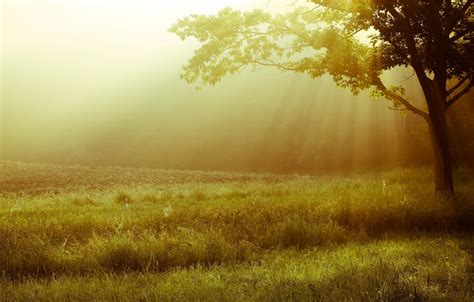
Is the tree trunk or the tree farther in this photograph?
the tree trunk

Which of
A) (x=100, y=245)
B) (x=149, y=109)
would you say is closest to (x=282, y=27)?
(x=100, y=245)

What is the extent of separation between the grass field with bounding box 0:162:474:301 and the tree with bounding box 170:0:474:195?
3.74 m

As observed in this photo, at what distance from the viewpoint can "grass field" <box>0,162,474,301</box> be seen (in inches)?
255

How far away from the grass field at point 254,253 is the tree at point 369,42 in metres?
3.74

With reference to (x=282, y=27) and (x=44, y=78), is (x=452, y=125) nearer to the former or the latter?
(x=282, y=27)

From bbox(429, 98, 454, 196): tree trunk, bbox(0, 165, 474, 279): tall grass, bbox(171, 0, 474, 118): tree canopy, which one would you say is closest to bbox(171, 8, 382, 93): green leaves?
bbox(171, 0, 474, 118): tree canopy

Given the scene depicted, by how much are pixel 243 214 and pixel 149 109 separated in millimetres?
72403

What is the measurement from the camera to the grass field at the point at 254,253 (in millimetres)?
6473

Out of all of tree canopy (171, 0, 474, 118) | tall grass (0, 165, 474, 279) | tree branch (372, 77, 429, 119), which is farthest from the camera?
tree branch (372, 77, 429, 119)

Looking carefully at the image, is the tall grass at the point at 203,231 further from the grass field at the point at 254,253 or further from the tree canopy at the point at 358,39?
the tree canopy at the point at 358,39

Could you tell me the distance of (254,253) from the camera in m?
9.28

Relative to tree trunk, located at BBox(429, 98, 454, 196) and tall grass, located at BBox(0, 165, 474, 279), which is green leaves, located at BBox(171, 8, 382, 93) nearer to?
tree trunk, located at BBox(429, 98, 454, 196)

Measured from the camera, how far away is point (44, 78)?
10175cm

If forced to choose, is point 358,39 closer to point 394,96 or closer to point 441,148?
point 394,96
